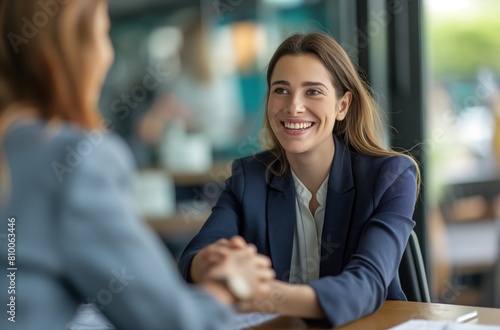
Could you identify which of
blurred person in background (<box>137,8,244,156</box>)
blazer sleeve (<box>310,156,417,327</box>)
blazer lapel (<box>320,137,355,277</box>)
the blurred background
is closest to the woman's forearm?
blazer sleeve (<box>310,156,417,327</box>)

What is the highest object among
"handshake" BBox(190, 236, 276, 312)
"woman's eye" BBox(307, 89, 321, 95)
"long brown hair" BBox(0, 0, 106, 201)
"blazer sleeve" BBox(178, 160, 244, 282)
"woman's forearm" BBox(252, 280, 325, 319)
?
"woman's eye" BBox(307, 89, 321, 95)

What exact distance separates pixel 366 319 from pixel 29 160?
0.93 m

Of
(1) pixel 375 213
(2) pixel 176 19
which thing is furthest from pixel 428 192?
(2) pixel 176 19

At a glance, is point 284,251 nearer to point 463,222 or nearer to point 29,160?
point 29,160

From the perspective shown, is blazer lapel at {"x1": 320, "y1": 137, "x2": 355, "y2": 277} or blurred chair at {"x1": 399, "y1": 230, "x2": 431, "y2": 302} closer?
blazer lapel at {"x1": 320, "y1": 137, "x2": 355, "y2": 277}

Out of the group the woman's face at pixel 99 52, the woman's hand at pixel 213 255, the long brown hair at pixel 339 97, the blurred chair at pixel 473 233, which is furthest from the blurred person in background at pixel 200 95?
the woman's face at pixel 99 52

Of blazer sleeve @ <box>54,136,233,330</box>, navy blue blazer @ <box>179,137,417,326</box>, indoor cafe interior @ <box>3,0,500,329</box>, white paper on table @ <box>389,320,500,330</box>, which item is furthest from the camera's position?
indoor cafe interior @ <box>3,0,500,329</box>

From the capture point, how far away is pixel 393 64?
3.66 metres

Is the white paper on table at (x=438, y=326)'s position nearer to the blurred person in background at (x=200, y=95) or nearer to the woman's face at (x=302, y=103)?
the woman's face at (x=302, y=103)

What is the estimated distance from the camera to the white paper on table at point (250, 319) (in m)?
1.64

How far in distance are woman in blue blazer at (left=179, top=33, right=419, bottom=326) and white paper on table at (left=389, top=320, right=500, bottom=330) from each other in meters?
0.27

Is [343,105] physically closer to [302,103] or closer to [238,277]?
[302,103]

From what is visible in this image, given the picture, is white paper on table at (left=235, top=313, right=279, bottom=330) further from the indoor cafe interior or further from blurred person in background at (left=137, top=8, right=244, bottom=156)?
blurred person in background at (left=137, top=8, right=244, bottom=156)

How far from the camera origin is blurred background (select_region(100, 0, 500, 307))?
368 centimetres
